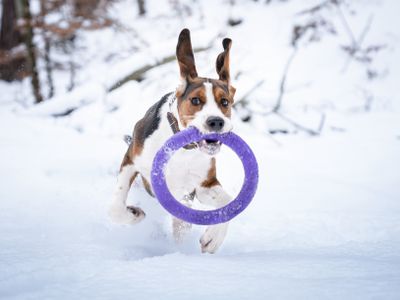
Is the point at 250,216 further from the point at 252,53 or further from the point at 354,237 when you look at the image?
the point at 252,53

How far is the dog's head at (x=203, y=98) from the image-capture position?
115 inches

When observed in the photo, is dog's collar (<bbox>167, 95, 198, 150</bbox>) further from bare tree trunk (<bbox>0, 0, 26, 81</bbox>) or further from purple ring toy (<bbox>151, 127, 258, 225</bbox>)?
bare tree trunk (<bbox>0, 0, 26, 81</bbox>)

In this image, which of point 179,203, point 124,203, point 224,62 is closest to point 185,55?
point 224,62

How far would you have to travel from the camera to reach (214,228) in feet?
10.9

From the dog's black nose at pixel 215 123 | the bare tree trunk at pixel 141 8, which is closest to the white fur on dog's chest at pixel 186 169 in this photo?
the dog's black nose at pixel 215 123

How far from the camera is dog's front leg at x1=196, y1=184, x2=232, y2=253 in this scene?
3295 millimetres

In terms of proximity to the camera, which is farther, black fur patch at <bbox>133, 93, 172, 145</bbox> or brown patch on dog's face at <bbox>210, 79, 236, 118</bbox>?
black fur patch at <bbox>133, 93, 172, 145</bbox>

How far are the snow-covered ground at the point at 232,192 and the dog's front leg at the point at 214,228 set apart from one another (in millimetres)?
155

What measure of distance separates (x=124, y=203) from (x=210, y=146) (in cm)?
100

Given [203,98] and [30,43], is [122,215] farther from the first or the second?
[30,43]

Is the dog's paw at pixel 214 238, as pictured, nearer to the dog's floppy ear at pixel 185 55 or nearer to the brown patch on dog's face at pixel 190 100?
the brown patch on dog's face at pixel 190 100

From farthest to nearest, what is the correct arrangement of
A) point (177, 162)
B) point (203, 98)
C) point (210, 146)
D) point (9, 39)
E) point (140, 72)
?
point (9, 39), point (140, 72), point (177, 162), point (203, 98), point (210, 146)

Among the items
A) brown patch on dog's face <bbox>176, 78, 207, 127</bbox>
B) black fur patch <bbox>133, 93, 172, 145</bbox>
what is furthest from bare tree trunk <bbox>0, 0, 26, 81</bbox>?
brown patch on dog's face <bbox>176, 78, 207, 127</bbox>

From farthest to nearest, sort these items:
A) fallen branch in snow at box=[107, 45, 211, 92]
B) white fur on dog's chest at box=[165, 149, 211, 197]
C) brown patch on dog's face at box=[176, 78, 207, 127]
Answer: fallen branch in snow at box=[107, 45, 211, 92] → white fur on dog's chest at box=[165, 149, 211, 197] → brown patch on dog's face at box=[176, 78, 207, 127]
